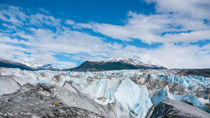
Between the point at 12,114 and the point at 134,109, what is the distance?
54.4 feet

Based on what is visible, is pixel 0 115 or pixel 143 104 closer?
pixel 0 115

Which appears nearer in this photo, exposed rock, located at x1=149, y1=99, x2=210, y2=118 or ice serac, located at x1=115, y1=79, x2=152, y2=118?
exposed rock, located at x1=149, y1=99, x2=210, y2=118

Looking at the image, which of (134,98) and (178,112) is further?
(134,98)

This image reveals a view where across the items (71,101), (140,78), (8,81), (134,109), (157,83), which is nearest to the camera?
(71,101)

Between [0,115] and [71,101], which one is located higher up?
[0,115]

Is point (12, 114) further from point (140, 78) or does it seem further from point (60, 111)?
point (140, 78)

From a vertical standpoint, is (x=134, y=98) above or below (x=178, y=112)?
below

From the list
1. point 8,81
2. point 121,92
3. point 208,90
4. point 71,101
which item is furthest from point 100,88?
point 208,90

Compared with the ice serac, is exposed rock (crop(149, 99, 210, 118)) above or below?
above

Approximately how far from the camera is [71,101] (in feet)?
19.0

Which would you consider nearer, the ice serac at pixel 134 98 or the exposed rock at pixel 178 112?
the exposed rock at pixel 178 112

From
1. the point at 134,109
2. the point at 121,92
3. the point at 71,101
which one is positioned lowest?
the point at 134,109

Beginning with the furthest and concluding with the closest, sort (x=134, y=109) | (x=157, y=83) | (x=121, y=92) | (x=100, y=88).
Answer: (x=157, y=83)
(x=100, y=88)
(x=121, y=92)
(x=134, y=109)

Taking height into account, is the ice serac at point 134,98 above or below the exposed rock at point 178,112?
below
